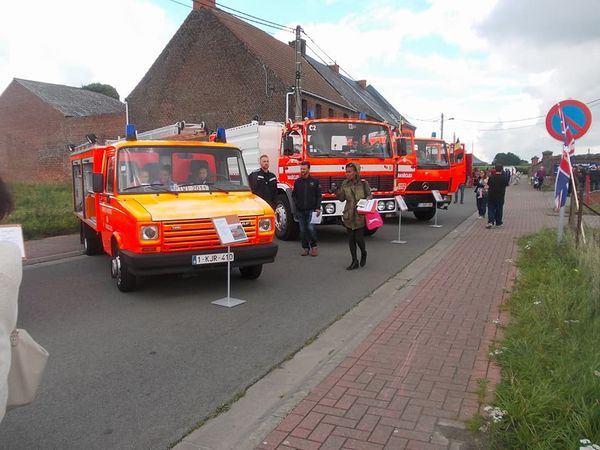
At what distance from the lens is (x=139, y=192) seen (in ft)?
23.2

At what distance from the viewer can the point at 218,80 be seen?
31.0 metres

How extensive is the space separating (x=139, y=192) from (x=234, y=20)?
2826 centimetres

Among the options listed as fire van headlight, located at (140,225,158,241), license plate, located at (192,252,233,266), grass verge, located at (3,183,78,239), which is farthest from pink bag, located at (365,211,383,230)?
grass verge, located at (3,183,78,239)

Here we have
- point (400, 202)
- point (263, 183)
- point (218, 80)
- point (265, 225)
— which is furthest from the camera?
point (218, 80)

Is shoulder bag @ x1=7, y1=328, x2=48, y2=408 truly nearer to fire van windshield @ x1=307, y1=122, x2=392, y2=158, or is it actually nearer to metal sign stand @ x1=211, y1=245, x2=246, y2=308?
metal sign stand @ x1=211, y1=245, x2=246, y2=308

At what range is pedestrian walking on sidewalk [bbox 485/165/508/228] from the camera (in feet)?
45.8

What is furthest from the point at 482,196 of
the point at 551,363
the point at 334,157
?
the point at 551,363

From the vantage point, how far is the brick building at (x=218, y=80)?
2953 centimetres

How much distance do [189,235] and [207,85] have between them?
2678cm

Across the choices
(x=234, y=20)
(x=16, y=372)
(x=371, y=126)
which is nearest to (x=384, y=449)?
(x=16, y=372)

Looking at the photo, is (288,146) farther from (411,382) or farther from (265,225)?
(411,382)

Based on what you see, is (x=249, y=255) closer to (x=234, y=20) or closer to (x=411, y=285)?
(x=411, y=285)

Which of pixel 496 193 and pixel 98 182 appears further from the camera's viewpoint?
pixel 496 193

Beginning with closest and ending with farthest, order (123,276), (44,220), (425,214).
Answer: (123,276) < (44,220) < (425,214)
